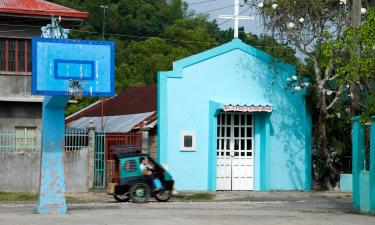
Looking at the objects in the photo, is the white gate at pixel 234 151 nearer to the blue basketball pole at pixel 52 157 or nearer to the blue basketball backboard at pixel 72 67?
the blue basketball pole at pixel 52 157

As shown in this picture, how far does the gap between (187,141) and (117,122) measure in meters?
7.68

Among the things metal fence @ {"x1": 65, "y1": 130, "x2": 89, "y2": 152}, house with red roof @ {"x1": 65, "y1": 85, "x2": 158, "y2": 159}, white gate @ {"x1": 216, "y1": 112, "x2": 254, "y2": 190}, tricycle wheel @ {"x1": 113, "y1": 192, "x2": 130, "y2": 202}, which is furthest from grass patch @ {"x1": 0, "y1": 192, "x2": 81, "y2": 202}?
white gate @ {"x1": 216, "y1": 112, "x2": 254, "y2": 190}

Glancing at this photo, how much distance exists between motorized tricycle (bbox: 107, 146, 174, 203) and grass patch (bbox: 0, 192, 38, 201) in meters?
3.30

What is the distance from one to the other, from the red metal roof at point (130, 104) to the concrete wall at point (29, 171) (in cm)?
613

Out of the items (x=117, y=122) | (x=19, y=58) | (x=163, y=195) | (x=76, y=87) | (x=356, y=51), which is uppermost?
(x=19, y=58)

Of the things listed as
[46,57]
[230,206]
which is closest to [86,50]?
[46,57]

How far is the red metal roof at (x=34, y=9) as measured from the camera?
2938 centimetres

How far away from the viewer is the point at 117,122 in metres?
35.3

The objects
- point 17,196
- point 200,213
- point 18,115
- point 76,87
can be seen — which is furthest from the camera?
point 18,115

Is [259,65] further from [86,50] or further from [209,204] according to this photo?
[86,50]

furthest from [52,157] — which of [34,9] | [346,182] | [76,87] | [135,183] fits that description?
[346,182]

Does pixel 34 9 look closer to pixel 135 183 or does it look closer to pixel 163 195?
pixel 135 183

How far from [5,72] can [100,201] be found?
7894mm

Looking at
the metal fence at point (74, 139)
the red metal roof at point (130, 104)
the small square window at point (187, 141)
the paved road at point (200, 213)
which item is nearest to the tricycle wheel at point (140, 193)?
the paved road at point (200, 213)
